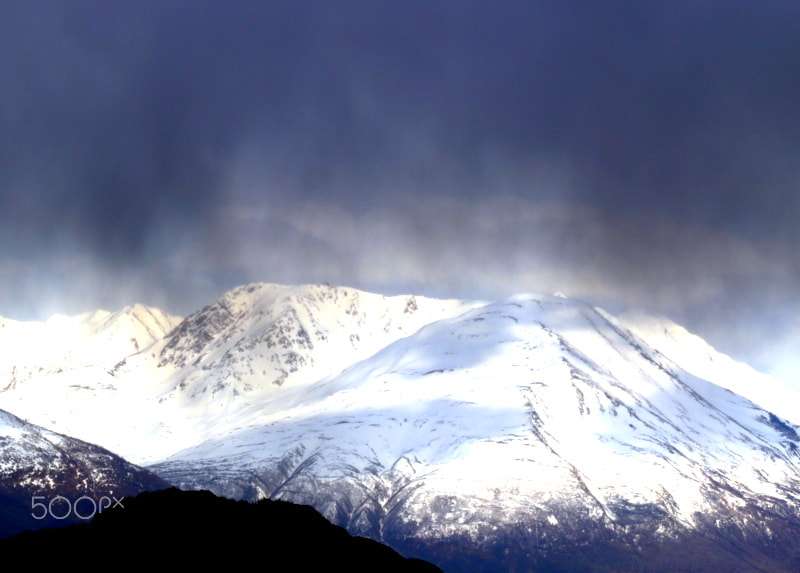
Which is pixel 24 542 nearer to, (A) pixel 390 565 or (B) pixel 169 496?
(B) pixel 169 496

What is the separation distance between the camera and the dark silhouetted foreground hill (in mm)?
91062

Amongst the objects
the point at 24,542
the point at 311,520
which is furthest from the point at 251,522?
the point at 24,542

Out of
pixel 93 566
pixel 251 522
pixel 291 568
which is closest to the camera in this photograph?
pixel 93 566

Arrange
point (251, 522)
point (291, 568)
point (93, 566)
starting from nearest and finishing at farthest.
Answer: point (93, 566) → point (291, 568) → point (251, 522)

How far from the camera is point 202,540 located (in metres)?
94.2

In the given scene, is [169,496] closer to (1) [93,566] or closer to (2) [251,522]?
(2) [251,522]

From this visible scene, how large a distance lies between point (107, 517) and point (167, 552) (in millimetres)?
10247

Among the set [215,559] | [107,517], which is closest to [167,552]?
[215,559]

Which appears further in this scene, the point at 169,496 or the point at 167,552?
the point at 169,496

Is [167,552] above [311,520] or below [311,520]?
below

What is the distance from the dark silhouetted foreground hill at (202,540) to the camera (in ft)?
299

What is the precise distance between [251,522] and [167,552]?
11.2 m

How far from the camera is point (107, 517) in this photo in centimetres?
9819

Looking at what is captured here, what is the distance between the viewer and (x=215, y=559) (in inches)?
3607
